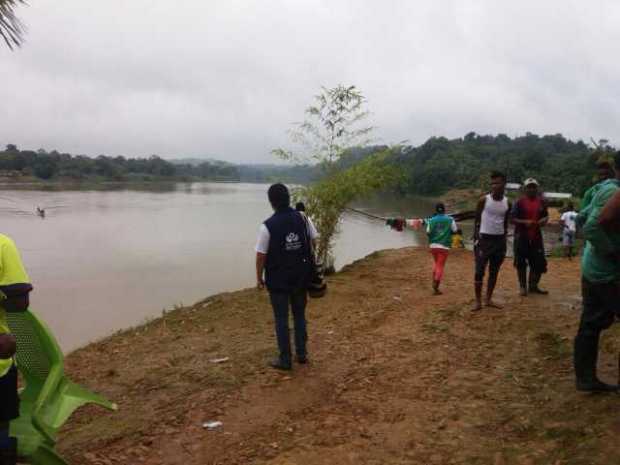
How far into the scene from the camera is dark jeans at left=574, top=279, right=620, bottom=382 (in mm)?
3105

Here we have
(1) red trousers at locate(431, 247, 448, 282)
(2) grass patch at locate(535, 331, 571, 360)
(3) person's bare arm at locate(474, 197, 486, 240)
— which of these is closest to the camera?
(2) grass patch at locate(535, 331, 571, 360)

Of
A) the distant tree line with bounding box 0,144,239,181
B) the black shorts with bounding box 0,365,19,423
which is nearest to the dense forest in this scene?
the distant tree line with bounding box 0,144,239,181

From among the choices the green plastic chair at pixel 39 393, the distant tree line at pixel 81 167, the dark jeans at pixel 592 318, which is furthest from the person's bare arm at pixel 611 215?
the distant tree line at pixel 81 167

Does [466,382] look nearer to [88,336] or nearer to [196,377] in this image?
[196,377]

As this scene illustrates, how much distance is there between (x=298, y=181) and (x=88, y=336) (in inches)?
235

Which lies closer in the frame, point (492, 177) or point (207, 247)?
point (492, 177)

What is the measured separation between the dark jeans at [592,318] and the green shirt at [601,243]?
6cm

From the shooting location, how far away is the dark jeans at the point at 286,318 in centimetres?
443

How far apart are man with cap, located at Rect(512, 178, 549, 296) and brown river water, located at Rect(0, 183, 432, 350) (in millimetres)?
6532

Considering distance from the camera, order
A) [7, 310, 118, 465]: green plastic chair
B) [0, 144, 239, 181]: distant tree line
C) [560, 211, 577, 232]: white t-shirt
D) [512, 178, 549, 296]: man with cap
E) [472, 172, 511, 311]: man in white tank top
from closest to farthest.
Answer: [7, 310, 118, 465]: green plastic chair, [472, 172, 511, 311]: man in white tank top, [512, 178, 549, 296]: man with cap, [560, 211, 577, 232]: white t-shirt, [0, 144, 239, 181]: distant tree line

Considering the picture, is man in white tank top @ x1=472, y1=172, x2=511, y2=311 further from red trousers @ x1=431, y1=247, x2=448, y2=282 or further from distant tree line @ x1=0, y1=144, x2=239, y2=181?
distant tree line @ x1=0, y1=144, x2=239, y2=181

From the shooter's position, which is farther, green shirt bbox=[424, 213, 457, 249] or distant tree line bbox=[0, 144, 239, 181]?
distant tree line bbox=[0, 144, 239, 181]

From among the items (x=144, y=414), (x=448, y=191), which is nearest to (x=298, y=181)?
(x=144, y=414)

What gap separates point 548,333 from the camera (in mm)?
5082
